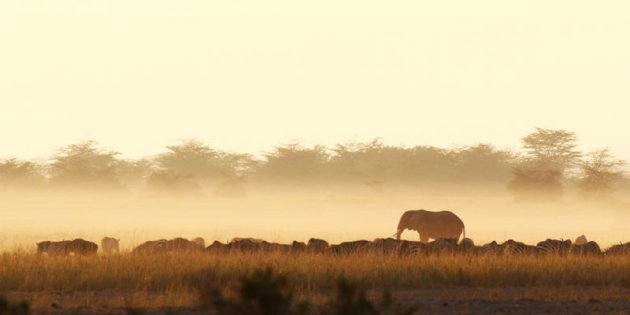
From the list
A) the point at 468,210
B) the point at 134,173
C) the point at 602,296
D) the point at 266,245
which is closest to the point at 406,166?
the point at 468,210

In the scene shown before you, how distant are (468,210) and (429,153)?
20025mm

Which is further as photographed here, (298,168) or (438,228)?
(298,168)

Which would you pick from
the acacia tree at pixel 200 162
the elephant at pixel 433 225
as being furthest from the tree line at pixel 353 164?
the elephant at pixel 433 225

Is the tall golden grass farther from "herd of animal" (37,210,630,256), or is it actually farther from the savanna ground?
"herd of animal" (37,210,630,256)

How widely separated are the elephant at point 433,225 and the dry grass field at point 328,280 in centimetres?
804

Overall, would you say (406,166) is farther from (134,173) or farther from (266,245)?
(266,245)

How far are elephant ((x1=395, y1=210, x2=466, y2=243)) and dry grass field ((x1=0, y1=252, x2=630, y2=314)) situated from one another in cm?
804

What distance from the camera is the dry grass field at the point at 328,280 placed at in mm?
12859

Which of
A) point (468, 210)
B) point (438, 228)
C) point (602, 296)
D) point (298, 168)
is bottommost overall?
point (602, 296)

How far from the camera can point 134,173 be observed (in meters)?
82.7

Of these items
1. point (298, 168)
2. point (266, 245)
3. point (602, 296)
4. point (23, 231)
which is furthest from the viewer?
point (298, 168)

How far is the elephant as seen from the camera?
26.3 metres

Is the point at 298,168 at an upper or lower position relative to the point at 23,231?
upper

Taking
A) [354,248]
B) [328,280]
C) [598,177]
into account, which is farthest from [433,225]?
[598,177]
